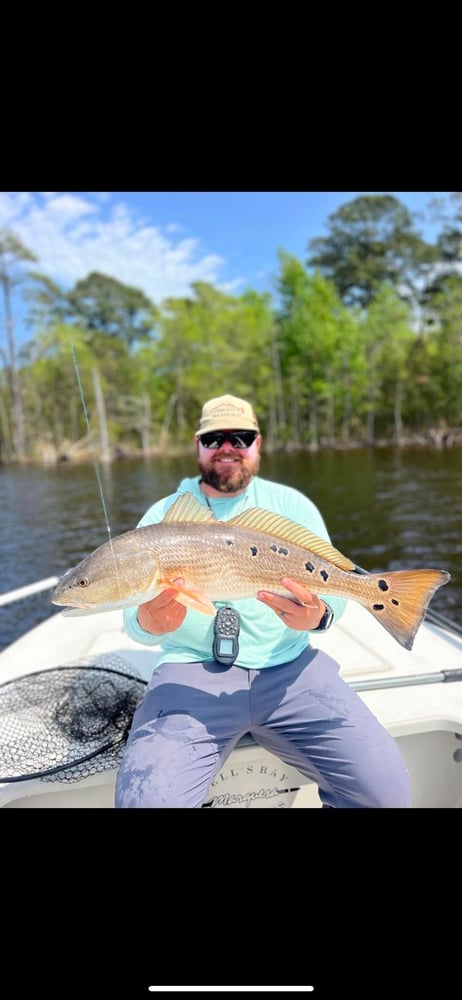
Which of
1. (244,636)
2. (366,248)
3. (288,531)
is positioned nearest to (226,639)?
(244,636)

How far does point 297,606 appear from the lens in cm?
213

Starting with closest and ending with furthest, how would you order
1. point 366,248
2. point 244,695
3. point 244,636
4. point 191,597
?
point 191,597 < point 244,695 < point 244,636 < point 366,248

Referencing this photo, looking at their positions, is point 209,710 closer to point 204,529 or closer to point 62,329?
point 204,529

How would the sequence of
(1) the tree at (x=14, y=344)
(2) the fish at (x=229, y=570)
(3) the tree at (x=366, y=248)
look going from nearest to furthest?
(2) the fish at (x=229, y=570) → (1) the tree at (x=14, y=344) → (3) the tree at (x=366, y=248)

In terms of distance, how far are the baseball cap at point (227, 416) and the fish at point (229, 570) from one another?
451 mm

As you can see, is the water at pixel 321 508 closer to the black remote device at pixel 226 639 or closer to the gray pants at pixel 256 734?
the gray pants at pixel 256 734

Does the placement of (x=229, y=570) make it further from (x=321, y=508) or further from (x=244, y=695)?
(x=321, y=508)

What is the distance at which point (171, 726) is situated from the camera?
2.19 metres

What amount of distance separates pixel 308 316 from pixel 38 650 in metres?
32.6

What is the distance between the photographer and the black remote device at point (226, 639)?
2334 mm

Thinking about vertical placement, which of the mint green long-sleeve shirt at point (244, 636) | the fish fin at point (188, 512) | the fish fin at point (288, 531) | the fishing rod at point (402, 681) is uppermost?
the fish fin at point (188, 512)

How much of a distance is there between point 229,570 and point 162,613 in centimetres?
31

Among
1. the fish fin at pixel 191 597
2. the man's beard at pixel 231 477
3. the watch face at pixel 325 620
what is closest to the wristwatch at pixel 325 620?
the watch face at pixel 325 620

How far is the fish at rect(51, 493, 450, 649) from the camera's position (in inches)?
78.4
